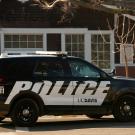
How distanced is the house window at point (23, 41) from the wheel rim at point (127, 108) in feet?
36.3

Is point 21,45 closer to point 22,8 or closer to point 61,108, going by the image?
point 22,8

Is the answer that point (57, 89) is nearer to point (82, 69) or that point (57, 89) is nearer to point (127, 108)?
point (82, 69)

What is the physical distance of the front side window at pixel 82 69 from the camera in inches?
595

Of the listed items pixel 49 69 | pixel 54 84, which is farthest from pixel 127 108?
pixel 49 69

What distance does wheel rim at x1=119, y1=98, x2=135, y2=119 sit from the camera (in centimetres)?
1537

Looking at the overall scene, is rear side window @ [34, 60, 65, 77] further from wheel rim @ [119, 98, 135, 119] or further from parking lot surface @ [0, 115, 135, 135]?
wheel rim @ [119, 98, 135, 119]

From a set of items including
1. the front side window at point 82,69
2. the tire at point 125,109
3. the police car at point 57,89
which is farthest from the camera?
the tire at point 125,109

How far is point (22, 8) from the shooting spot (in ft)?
85.2

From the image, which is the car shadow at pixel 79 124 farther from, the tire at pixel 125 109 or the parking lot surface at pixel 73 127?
the tire at pixel 125 109

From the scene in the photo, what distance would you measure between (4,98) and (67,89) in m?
1.61

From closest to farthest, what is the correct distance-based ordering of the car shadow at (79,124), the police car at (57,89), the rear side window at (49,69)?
the car shadow at (79,124)
the police car at (57,89)
the rear side window at (49,69)

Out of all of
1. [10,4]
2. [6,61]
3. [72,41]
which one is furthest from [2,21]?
[6,61]

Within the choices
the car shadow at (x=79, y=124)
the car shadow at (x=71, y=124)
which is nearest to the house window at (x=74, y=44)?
the car shadow at (x=71, y=124)

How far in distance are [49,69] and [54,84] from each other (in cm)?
44
